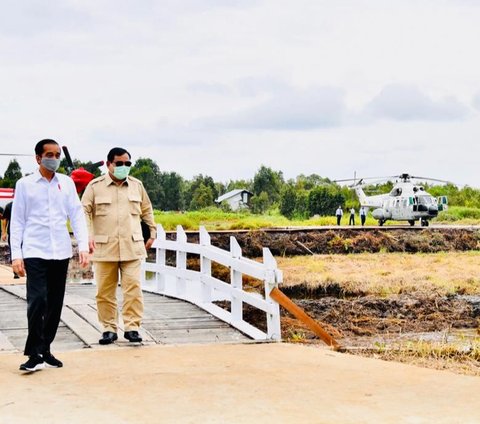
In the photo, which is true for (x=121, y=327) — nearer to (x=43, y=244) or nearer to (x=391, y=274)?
(x=43, y=244)

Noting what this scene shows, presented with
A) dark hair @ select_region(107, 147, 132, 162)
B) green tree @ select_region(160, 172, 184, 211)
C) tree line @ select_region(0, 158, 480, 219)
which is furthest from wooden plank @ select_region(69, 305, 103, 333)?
green tree @ select_region(160, 172, 184, 211)

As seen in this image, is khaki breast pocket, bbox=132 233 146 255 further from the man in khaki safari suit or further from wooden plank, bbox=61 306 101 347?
wooden plank, bbox=61 306 101 347

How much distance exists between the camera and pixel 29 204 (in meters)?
7.80

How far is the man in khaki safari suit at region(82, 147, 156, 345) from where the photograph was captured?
924 centimetres

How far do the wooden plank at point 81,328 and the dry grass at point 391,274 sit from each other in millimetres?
11767

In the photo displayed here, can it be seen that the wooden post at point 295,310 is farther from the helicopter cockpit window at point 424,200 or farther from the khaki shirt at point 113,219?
the helicopter cockpit window at point 424,200

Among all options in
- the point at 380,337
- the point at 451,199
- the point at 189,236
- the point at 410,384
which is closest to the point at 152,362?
the point at 410,384

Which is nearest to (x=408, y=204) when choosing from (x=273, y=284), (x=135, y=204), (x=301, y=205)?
(x=301, y=205)

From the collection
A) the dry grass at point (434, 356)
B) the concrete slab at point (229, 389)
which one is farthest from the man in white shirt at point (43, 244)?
the dry grass at point (434, 356)

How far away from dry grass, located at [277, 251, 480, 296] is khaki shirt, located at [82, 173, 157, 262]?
12.9 meters

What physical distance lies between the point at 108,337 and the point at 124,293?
0.48 m

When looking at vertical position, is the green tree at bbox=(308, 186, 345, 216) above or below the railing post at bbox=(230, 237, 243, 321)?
above

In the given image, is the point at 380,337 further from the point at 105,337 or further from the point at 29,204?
the point at 29,204

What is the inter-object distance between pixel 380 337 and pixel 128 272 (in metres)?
5.84
